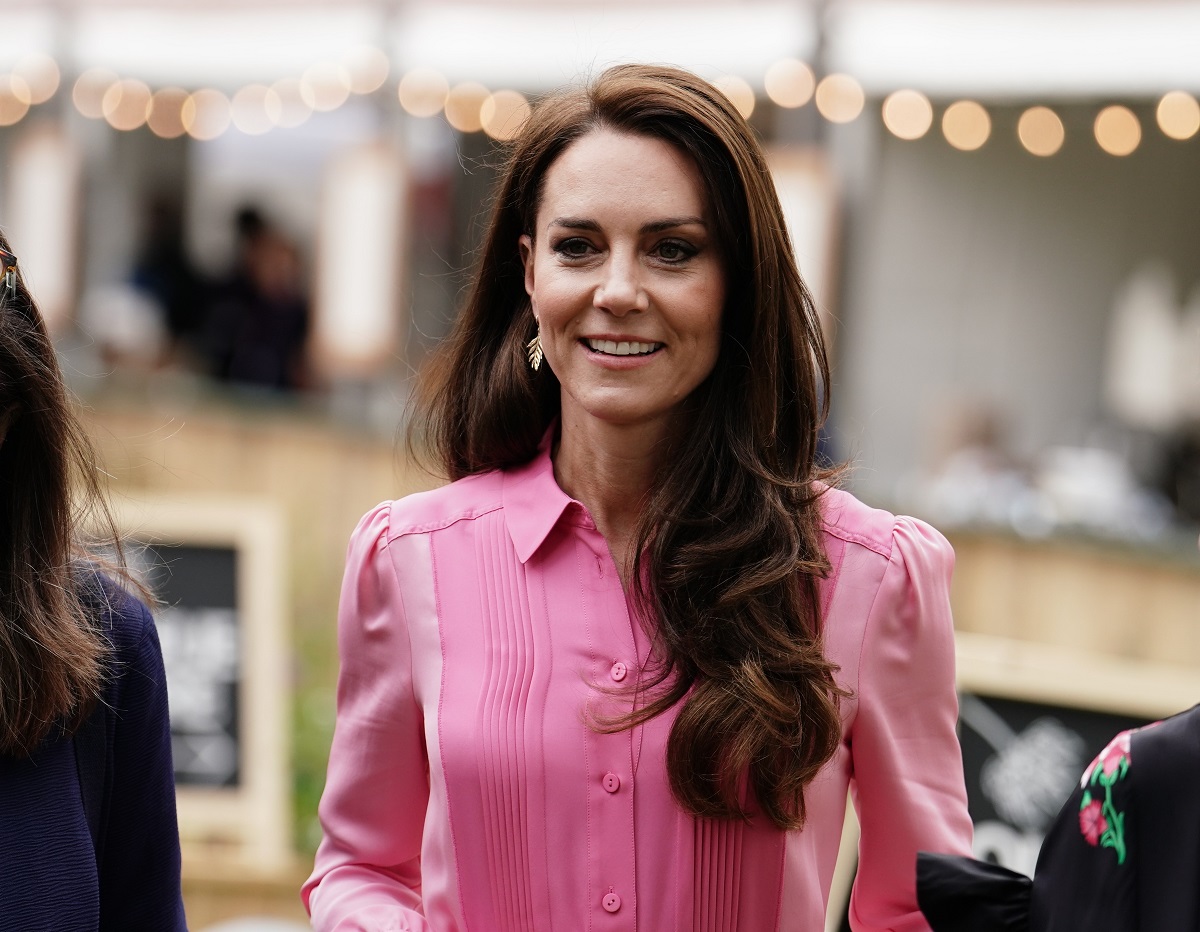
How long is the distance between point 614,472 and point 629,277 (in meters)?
0.30

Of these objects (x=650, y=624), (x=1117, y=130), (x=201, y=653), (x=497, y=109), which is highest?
(x=497, y=109)

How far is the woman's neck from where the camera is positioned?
224cm

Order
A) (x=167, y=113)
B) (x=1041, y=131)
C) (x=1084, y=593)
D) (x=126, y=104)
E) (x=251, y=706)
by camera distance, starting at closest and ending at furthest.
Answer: (x=1084, y=593) → (x=251, y=706) → (x=1041, y=131) → (x=126, y=104) → (x=167, y=113)

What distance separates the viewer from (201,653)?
5.33 m

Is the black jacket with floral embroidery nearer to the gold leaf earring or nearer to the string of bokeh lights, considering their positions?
the gold leaf earring

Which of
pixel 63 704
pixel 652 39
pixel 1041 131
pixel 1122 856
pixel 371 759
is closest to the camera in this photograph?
pixel 1122 856

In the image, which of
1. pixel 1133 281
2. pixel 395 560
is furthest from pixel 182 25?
pixel 395 560

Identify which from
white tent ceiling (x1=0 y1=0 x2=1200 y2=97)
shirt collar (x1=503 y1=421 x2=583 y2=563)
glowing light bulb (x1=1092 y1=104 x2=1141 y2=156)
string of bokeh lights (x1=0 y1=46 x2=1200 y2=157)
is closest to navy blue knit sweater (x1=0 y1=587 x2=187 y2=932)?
shirt collar (x1=503 y1=421 x2=583 y2=563)

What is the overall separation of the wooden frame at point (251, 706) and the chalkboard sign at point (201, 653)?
0.03 metres

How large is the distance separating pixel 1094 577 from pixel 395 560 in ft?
10.9

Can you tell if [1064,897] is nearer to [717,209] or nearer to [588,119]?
[717,209]

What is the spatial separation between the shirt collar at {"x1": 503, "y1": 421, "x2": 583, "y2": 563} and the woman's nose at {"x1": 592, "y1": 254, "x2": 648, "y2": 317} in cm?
30

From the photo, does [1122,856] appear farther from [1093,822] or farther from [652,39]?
[652,39]

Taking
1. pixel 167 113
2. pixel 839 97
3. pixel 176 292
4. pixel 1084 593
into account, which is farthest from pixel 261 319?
pixel 1084 593
